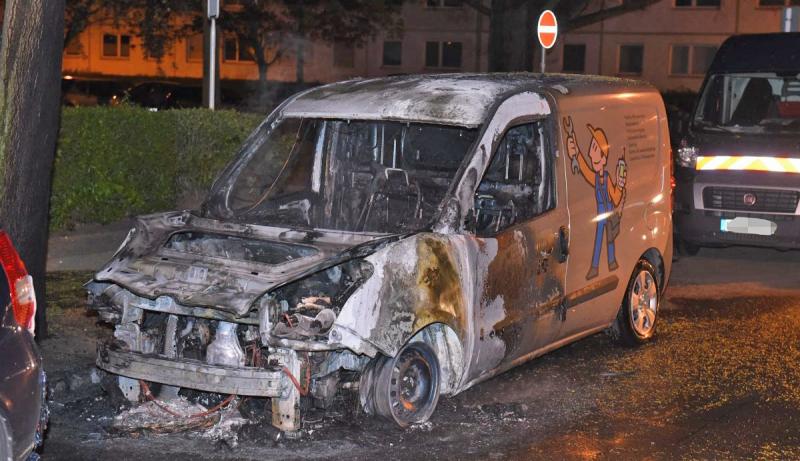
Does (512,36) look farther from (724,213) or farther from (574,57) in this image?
(574,57)

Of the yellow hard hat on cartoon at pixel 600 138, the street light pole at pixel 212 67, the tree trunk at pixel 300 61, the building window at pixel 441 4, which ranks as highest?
the building window at pixel 441 4

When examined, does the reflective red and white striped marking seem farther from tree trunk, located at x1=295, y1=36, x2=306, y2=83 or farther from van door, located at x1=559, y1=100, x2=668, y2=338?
tree trunk, located at x1=295, y1=36, x2=306, y2=83

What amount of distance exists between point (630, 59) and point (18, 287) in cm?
4341

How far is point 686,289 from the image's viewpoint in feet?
36.4

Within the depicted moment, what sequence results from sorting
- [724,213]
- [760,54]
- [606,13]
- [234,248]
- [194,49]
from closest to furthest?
[234,248], [724,213], [760,54], [606,13], [194,49]

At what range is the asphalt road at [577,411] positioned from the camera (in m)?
6.18

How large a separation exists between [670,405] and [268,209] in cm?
283

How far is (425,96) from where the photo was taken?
23.5 feet

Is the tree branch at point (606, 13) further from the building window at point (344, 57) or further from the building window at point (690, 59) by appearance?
the building window at point (344, 57)

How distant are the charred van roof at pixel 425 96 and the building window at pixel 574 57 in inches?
1544

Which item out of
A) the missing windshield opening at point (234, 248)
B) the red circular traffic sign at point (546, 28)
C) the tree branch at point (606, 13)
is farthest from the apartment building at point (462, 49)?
the missing windshield opening at point (234, 248)

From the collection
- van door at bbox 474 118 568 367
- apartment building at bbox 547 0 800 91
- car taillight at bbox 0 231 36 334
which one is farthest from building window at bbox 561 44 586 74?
car taillight at bbox 0 231 36 334

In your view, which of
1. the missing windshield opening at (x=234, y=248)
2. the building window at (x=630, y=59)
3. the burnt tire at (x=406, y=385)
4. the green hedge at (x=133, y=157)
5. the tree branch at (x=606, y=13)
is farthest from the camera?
the building window at (x=630, y=59)

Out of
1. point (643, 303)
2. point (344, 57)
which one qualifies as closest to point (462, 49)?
point (344, 57)
